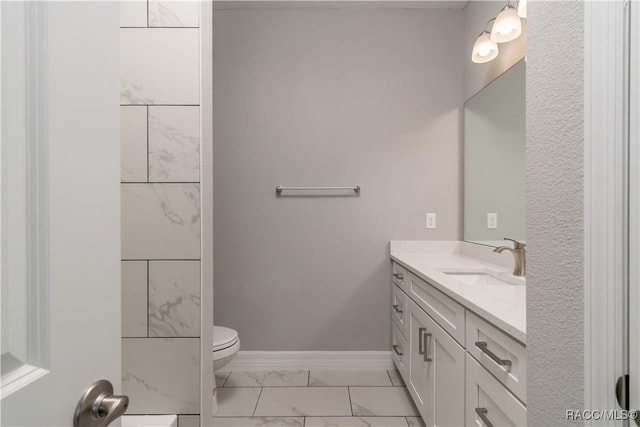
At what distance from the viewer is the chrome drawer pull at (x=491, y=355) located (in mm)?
1019

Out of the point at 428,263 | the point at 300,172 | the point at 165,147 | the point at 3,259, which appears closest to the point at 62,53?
the point at 3,259

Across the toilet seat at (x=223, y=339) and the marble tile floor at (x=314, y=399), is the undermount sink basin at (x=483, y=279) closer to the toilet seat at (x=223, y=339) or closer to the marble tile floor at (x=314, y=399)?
the marble tile floor at (x=314, y=399)

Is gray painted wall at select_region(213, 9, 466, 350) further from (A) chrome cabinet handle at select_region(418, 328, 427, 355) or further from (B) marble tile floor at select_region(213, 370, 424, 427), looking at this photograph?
(A) chrome cabinet handle at select_region(418, 328, 427, 355)

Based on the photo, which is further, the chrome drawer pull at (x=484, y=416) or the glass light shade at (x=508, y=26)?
the glass light shade at (x=508, y=26)

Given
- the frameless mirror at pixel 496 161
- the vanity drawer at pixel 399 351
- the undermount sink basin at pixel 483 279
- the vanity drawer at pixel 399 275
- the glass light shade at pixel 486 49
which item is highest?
the glass light shade at pixel 486 49

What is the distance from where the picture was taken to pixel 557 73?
723mm

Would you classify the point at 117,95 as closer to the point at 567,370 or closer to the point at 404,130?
the point at 567,370

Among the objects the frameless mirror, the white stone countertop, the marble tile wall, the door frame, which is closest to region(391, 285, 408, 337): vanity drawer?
the white stone countertop

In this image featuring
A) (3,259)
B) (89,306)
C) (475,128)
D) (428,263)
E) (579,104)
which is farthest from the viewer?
(475,128)

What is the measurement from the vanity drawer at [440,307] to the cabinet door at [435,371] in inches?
1.3

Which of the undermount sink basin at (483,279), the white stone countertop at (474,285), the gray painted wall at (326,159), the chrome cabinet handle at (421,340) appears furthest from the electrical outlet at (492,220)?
the chrome cabinet handle at (421,340)

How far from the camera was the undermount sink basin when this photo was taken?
1.80 meters

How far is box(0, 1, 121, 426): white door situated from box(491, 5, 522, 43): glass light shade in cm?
196

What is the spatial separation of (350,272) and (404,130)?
1.11 m
